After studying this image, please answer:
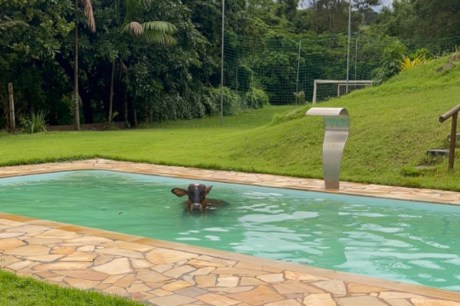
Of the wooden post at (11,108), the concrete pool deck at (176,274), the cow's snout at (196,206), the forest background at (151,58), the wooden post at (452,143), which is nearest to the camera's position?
the concrete pool deck at (176,274)

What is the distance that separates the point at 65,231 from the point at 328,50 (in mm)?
27645

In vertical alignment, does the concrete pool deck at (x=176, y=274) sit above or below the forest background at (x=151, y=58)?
below

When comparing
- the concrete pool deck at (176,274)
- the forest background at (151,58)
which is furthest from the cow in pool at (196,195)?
the forest background at (151,58)

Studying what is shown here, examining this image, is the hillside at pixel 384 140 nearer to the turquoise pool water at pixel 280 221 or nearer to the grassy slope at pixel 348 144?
the grassy slope at pixel 348 144

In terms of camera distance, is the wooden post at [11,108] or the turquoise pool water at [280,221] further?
the wooden post at [11,108]

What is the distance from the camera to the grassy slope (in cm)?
893

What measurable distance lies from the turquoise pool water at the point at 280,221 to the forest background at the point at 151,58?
1054cm

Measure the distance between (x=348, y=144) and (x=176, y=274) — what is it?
23.0 ft

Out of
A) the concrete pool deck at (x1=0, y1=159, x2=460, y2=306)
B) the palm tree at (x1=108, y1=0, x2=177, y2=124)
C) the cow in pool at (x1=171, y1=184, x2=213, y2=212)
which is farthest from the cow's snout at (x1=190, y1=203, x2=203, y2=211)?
the palm tree at (x1=108, y1=0, x2=177, y2=124)

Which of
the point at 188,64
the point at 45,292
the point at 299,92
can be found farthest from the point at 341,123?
the point at 299,92

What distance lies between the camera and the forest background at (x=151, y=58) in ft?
58.4

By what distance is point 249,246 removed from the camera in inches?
204

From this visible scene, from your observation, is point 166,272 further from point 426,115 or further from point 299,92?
point 299,92

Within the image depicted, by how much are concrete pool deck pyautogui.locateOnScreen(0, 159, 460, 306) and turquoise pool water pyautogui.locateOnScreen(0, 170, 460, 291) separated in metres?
0.77
